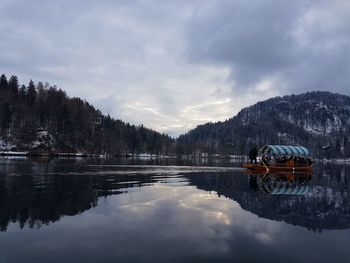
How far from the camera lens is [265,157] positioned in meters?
85.0

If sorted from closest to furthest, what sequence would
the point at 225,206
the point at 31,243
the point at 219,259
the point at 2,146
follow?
the point at 219,259, the point at 31,243, the point at 225,206, the point at 2,146

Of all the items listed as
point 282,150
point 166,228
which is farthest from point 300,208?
point 282,150

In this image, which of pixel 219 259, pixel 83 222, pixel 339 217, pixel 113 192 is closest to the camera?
pixel 219 259

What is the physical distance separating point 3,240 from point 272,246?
41.7 ft

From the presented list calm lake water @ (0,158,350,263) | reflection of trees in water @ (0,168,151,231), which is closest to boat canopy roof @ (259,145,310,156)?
calm lake water @ (0,158,350,263)

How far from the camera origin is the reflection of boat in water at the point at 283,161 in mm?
82312

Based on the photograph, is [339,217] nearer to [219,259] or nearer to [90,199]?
[219,259]

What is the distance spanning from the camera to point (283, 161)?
86.1 m

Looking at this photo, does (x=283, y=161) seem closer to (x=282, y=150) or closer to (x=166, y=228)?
(x=282, y=150)

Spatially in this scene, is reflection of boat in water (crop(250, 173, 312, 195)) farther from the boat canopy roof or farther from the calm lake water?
the boat canopy roof

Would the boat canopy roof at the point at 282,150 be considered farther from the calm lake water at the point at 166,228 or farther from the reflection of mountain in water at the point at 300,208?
the calm lake water at the point at 166,228

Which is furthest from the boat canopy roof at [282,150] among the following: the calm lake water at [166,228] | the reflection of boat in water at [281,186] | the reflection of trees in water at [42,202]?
the reflection of trees in water at [42,202]

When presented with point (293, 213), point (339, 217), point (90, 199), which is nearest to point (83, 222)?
point (90, 199)

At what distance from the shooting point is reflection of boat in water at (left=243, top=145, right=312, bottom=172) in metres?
82.3
